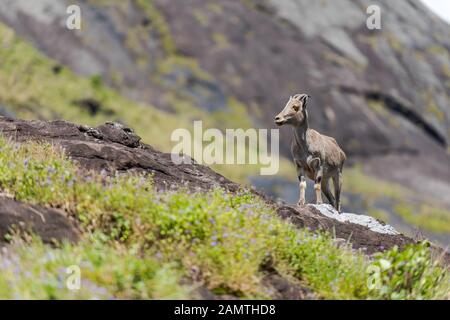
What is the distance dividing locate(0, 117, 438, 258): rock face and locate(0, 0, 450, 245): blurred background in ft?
111

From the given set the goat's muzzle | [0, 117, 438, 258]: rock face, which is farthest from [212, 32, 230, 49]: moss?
[0, 117, 438, 258]: rock face

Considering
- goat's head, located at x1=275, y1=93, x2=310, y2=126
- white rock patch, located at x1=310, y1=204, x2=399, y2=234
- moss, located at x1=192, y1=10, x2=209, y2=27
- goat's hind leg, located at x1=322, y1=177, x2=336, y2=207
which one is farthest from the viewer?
moss, located at x1=192, y1=10, x2=209, y2=27

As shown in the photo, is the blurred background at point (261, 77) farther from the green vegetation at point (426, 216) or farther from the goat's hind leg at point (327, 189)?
the goat's hind leg at point (327, 189)

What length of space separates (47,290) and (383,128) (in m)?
69.1

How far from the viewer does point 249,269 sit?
26.5ft

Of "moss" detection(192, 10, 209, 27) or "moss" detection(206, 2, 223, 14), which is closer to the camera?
"moss" detection(192, 10, 209, 27)

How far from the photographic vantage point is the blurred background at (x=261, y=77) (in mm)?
53875

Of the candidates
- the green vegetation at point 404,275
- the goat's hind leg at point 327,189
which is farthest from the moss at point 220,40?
the green vegetation at point 404,275

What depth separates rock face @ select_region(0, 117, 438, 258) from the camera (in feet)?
38.1

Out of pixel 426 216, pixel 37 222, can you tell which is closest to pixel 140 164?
pixel 37 222

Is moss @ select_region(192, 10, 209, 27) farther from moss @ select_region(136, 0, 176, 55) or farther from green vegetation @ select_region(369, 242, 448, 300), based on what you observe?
green vegetation @ select_region(369, 242, 448, 300)
